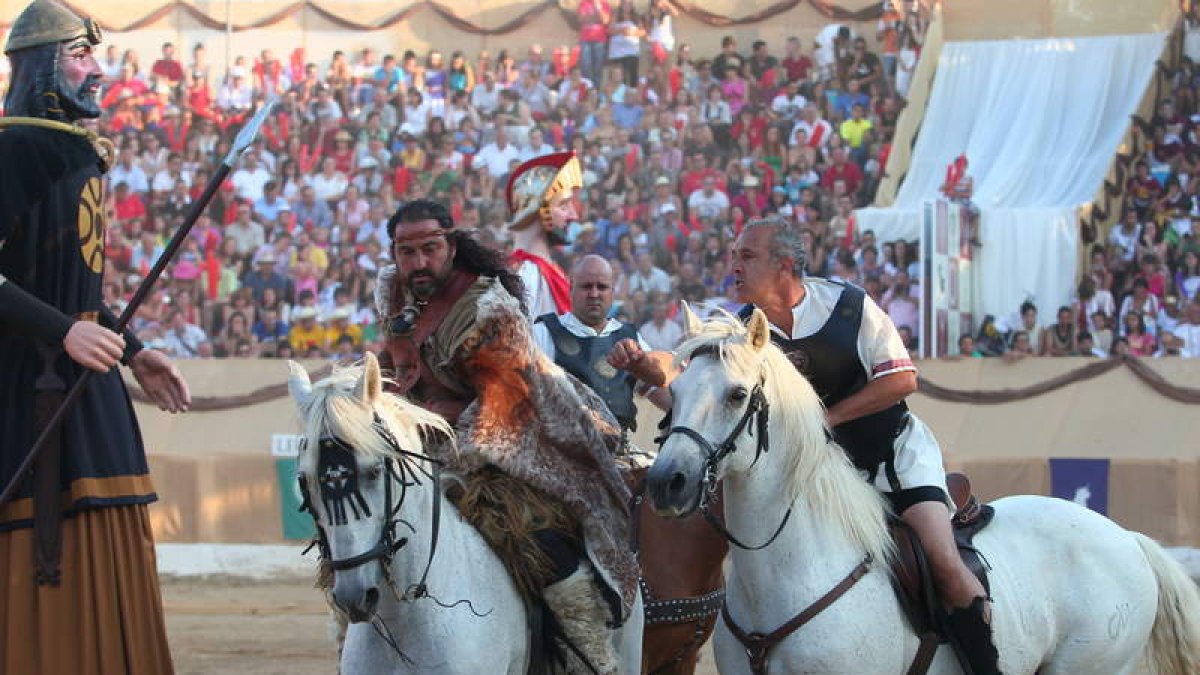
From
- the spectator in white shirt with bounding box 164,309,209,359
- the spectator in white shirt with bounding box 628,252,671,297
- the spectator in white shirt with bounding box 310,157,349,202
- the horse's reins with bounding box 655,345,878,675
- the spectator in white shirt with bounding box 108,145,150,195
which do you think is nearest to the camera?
the horse's reins with bounding box 655,345,878,675

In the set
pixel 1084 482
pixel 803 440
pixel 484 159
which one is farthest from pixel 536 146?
pixel 803 440

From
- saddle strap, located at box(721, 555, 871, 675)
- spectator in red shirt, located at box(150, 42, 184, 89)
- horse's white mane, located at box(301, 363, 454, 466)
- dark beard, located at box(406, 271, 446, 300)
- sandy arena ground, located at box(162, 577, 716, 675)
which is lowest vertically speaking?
sandy arena ground, located at box(162, 577, 716, 675)

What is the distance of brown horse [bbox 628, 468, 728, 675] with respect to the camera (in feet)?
23.0

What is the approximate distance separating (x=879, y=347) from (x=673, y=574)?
4.43 feet

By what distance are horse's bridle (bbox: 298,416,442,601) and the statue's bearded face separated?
121 centimetres

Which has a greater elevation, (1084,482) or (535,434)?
(535,434)

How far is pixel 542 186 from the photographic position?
345 inches

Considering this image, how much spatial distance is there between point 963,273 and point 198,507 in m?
8.62

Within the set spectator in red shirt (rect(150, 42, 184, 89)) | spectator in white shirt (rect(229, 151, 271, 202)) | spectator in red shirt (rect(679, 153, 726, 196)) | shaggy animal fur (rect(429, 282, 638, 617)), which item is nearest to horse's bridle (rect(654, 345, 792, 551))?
shaggy animal fur (rect(429, 282, 638, 617))

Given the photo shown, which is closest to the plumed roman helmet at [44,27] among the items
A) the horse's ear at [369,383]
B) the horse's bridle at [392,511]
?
the horse's ear at [369,383]

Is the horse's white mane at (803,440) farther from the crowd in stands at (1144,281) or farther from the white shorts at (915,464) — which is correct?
the crowd in stands at (1144,281)

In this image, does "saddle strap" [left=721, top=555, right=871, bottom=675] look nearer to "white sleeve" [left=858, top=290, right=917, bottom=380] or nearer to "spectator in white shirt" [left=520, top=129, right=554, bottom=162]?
"white sleeve" [left=858, top=290, right=917, bottom=380]

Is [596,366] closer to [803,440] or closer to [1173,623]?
[803,440]

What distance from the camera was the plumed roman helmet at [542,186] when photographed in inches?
345
